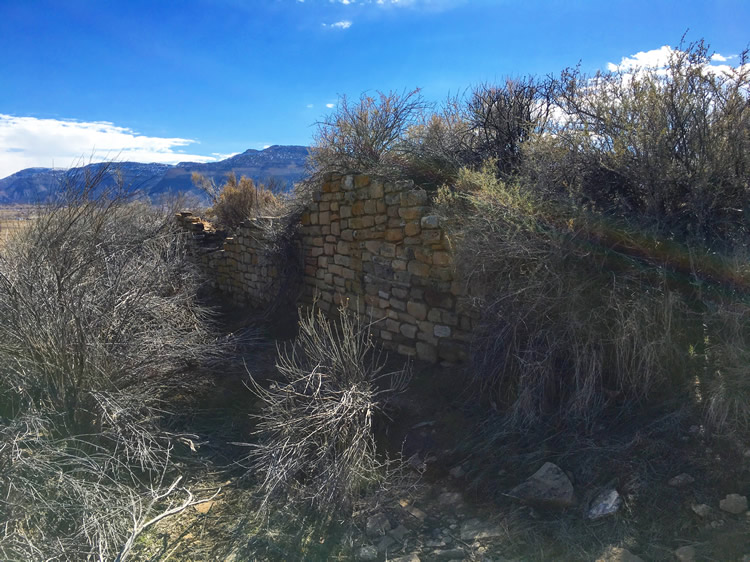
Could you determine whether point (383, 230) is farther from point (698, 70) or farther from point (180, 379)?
point (698, 70)

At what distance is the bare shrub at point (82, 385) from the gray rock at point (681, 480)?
9.59 feet

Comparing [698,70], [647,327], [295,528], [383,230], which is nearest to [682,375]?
[647,327]

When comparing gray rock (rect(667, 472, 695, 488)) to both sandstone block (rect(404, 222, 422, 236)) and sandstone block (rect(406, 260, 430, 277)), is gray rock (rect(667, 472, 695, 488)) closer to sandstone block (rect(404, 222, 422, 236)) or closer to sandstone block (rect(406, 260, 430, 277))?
sandstone block (rect(406, 260, 430, 277))

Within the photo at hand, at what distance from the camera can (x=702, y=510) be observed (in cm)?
254

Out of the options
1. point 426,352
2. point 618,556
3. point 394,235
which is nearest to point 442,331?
point 426,352

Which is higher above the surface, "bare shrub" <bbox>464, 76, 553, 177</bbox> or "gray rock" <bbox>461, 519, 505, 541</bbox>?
"bare shrub" <bbox>464, 76, 553, 177</bbox>

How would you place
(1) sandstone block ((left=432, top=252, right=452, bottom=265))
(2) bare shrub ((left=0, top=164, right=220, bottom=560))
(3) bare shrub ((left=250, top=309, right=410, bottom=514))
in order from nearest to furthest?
(2) bare shrub ((left=0, top=164, right=220, bottom=560)), (3) bare shrub ((left=250, top=309, right=410, bottom=514)), (1) sandstone block ((left=432, top=252, right=452, bottom=265))

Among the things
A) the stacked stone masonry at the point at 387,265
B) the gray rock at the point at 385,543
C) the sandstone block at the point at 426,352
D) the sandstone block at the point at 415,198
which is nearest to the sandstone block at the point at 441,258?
the stacked stone masonry at the point at 387,265

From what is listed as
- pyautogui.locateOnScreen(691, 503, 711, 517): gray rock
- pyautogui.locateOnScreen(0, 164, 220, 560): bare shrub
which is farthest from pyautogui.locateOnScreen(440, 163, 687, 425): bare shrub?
pyautogui.locateOnScreen(0, 164, 220, 560): bare shrub

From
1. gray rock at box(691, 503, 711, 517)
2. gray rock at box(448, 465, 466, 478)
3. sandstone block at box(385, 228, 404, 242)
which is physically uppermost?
sandstone block at box(385, 228, 404, 242)

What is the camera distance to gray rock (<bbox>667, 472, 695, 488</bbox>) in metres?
2.71

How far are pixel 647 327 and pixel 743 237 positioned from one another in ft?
2.86

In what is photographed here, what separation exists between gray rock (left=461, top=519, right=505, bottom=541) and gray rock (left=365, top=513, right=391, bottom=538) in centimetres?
50

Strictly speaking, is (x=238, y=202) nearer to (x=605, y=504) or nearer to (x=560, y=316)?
(x=560, y=316)
